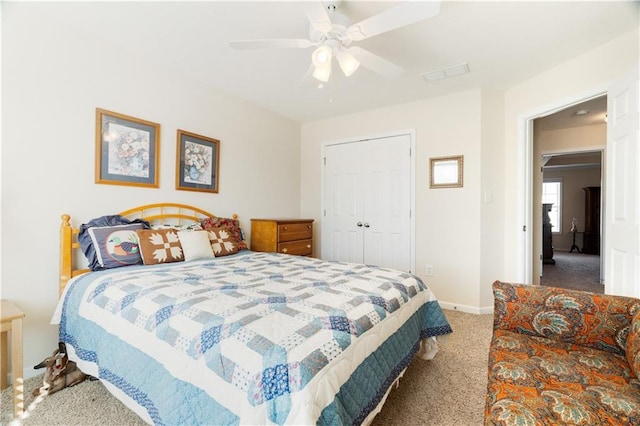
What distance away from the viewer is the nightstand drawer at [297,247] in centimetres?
341

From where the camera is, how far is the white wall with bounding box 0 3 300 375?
1.90m

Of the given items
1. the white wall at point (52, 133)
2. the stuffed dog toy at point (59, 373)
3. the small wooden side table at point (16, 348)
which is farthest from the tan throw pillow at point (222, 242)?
the small wooden side table at point (16, 348)

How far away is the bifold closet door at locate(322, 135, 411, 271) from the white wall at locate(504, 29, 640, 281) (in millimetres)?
1067

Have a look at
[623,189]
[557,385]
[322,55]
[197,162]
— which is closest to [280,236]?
[197,162]

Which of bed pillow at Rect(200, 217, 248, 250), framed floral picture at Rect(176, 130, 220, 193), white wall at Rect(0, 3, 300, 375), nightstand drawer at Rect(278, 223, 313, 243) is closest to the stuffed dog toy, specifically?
white wall at Rect(0, 3, 300, 375)

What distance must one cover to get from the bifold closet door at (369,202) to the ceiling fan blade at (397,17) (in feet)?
7.16

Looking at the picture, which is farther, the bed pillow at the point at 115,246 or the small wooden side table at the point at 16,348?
the bed pillow at the point at 115,246

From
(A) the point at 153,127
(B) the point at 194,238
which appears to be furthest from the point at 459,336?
(A) the point at 153,127

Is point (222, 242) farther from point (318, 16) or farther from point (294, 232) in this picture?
point (318, 16)

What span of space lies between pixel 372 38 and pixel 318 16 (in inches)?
33.5

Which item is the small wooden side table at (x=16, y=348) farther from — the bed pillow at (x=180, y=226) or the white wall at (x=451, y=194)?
the white wall at (x=451, y=194)

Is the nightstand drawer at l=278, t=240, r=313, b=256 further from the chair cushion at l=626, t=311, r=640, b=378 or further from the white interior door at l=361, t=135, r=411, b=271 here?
the chair cushion at l=626, t=311, r=640, b=378

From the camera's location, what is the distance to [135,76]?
2.52 meters

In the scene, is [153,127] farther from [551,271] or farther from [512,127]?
[551,271]
